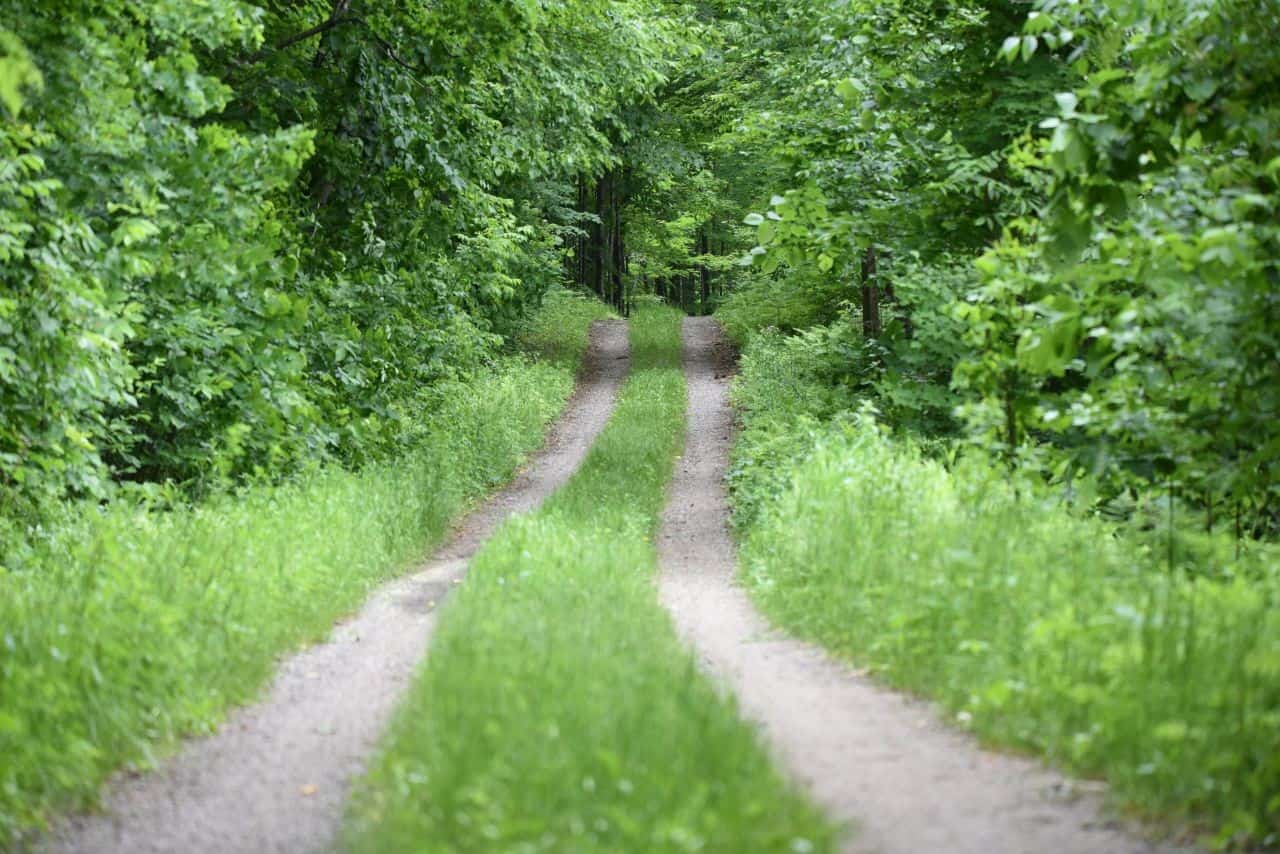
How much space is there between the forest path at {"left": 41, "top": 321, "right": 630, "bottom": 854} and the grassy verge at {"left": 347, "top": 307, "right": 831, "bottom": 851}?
438 mm

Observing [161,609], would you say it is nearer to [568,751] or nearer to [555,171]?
[568,751]

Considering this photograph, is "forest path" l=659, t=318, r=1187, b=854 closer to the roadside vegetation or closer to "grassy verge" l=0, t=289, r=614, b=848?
the roadside vegetation

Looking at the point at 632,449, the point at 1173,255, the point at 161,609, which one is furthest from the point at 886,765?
the point at 632,449

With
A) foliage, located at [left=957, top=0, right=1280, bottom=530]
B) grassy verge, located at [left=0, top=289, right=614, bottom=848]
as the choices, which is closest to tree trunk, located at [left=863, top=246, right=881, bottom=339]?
grassy verge, located at [left=0, top=289, right=614, bottom=848]

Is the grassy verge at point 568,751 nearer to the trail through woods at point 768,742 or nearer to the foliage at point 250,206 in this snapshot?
the trail through woods at point 768,742

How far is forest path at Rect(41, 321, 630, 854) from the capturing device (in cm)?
505

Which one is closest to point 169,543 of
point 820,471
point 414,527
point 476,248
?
point 414,527

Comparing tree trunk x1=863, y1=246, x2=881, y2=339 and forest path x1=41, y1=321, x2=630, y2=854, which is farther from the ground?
tree trunk x1=863, y1=246, x2=881, y2=339

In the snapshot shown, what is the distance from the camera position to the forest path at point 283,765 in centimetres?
505

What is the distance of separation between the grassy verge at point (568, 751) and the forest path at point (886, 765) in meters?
0.34

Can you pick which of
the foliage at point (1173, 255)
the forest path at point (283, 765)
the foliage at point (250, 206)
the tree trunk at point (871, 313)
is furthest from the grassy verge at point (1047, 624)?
the tree trunk at point (871, 313)

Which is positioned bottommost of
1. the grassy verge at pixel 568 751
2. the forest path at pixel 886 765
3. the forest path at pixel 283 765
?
the forest path at pixel 283 765

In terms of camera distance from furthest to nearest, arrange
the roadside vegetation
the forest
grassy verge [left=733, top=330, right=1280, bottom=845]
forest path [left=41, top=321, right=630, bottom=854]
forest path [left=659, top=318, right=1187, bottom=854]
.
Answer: forest path [left=41, top=321, right=630, bottom=854] → the roadside vegetation → the forest → grassy verge [left=733, top=330, right=1280, bottom=845] → forest path [left=659, top=318, right=1187, bottom=854]

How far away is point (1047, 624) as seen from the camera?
211 inches
